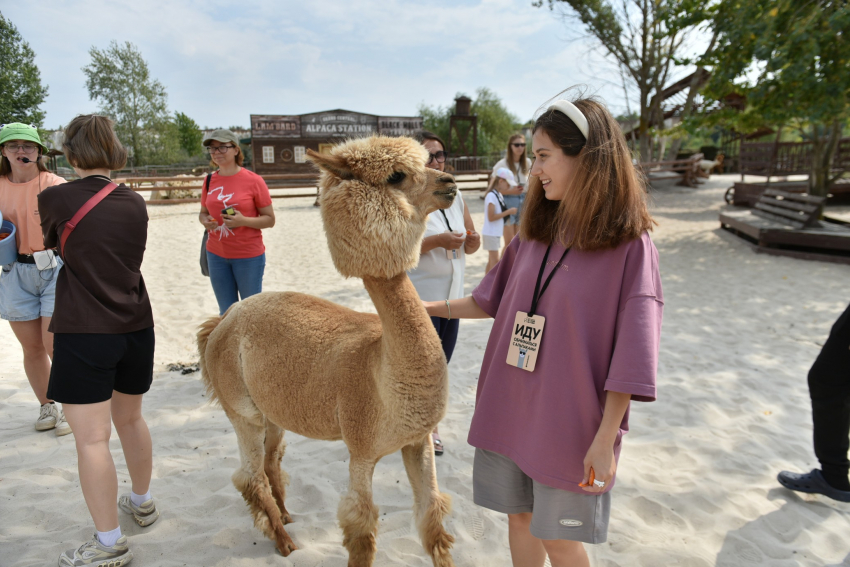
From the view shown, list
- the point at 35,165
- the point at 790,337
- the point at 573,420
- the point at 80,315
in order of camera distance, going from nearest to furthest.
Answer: the point at 573,420 < the point at 80,315 < the point at 35,165 < the point at 790,337

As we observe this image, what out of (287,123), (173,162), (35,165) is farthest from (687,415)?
(173,162)

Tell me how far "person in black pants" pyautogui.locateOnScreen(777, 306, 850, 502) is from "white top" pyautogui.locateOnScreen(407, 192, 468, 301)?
6.67ft

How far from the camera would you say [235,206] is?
12.2 ft

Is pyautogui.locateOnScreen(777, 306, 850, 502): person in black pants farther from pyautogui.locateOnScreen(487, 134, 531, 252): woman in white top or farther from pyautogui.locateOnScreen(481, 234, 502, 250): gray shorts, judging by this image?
pyautogui.locateOnScreen(481, 234, 502, 250): gray shorts

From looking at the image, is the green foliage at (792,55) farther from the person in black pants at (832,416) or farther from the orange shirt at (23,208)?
the orange shirt at (23,208)

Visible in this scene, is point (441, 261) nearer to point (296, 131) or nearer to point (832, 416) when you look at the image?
point (832, 416)

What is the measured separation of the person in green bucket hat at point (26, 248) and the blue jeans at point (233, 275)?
0.99 metres

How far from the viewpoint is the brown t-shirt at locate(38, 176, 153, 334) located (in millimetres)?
2062

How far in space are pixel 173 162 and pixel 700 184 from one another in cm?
3929

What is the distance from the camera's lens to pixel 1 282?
3.23 meters

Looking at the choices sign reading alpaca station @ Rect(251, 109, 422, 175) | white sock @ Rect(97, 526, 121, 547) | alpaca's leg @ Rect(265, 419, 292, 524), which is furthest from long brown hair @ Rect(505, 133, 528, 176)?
sign reading alpaca station @ Rect(251, 109, 422, 175)

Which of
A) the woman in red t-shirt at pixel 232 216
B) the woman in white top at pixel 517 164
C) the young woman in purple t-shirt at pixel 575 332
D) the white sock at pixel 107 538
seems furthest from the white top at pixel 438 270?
the woman in white top at pixel 517 164

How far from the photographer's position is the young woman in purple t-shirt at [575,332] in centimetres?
140

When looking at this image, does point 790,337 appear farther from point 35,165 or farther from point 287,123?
point 287,123
